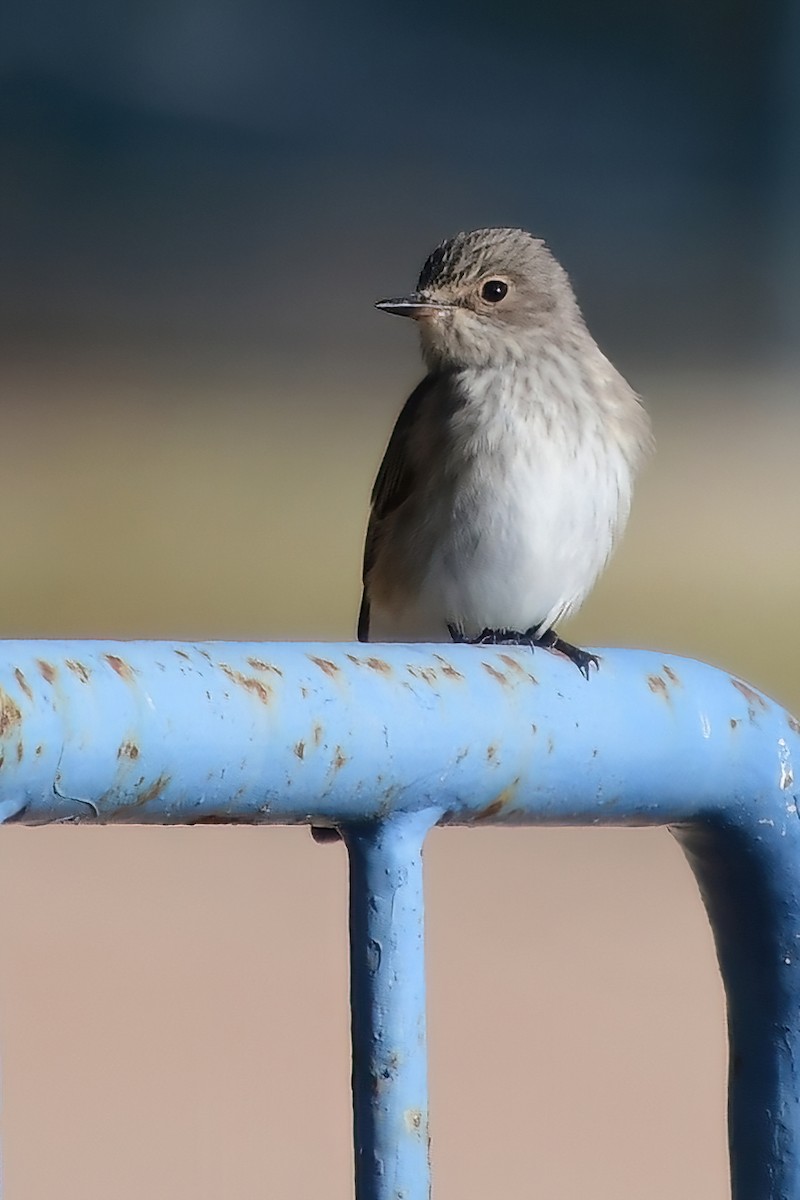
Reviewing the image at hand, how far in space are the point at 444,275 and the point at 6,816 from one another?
9.36ft

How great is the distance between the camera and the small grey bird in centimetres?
339

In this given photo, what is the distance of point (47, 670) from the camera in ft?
3.30

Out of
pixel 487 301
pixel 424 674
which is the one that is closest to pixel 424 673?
pixel 424 674

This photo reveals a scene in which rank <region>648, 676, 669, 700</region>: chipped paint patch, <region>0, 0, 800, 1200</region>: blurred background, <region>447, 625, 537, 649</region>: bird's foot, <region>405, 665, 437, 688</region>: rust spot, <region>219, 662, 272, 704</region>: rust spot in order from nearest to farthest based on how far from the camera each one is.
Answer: <region>219, 662, 272, 704</region>: rust spot < <region>405, 665, 437, 688</region>: rust spot < <region>648, 676, 669, 700</region>: chipped paint patch < <region>447, 625, 537, 649</region>: bird's foot < <region>0, 0, 800, 1200</region>: blurred background

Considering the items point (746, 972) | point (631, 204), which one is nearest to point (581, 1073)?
point (746, 972)

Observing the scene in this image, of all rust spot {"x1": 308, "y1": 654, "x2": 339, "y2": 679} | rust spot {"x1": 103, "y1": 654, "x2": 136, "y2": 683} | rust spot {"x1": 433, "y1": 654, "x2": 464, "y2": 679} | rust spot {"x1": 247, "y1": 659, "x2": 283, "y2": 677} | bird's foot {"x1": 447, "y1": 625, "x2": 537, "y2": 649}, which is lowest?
rust spot {"x1": 103, "y1": 654, "x2": 136, "y2": 683}

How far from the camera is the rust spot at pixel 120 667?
1032 mm

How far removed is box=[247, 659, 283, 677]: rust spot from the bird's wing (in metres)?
2.57

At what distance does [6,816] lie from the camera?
0.98 metres

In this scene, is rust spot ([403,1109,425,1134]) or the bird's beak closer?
rust spot ([403,1109,425,1134])

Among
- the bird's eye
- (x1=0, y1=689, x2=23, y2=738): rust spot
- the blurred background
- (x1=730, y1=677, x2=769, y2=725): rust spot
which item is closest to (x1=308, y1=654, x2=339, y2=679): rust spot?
(x1=0, y1=689, x2=23, y2=738): rust spot

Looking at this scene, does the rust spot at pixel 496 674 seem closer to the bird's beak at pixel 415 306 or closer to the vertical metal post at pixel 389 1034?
the vertical metal post at pixel 389 1034

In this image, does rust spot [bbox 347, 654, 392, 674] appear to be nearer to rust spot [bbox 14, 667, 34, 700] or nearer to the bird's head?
rust spot [bbox 14, 667, 34, 700]

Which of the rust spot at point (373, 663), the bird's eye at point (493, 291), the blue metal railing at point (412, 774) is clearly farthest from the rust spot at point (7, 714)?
the bird's eye at point (493, 291)
